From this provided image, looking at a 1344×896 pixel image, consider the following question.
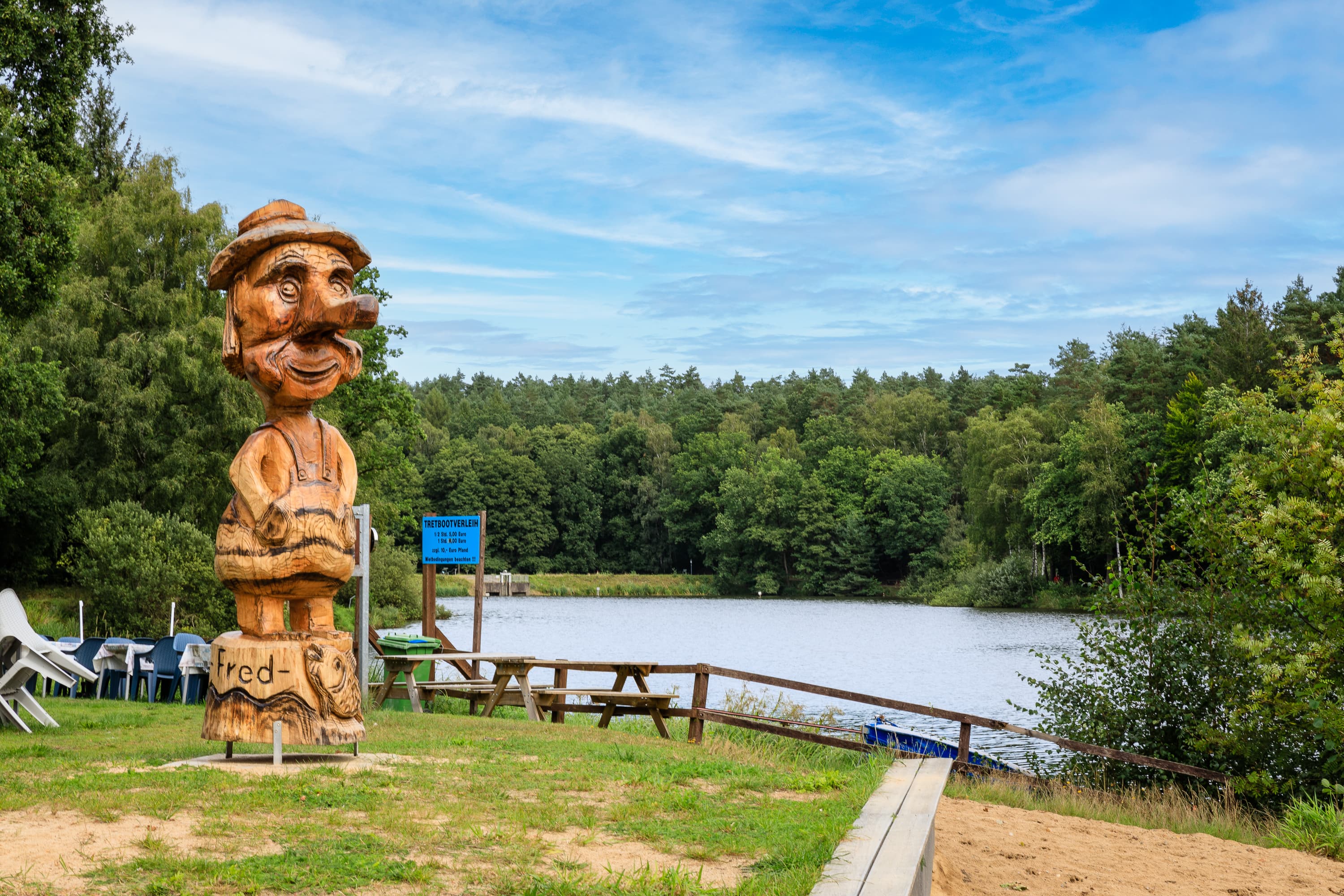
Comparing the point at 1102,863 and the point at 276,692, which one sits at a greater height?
Answer: the point at 276,692

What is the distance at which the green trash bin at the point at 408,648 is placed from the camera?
1441cm

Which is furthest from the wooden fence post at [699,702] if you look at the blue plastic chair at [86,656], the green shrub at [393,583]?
the green shrub at [393,583]

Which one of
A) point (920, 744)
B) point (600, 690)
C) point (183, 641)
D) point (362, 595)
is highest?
point (362, 595)

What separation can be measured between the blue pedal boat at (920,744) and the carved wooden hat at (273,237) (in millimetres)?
7537

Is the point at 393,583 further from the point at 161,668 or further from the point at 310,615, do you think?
the point at 310,615

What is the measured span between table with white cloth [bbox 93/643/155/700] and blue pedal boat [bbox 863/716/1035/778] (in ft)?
28.2

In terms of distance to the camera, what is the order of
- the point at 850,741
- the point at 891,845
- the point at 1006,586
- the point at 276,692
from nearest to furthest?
the point at 891,845, the point at 276,692, the point at 850,741, the point at 1006,586

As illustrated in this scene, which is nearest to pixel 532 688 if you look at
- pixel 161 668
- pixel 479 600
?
pixel 479 600

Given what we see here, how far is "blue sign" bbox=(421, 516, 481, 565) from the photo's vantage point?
1648 centimetres

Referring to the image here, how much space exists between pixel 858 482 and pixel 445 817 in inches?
2851

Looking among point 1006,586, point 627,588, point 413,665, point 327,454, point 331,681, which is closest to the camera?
point 331,681

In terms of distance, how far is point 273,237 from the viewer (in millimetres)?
7668

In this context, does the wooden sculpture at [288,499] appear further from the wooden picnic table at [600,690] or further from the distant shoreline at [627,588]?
the distant shoreline at [627,588]

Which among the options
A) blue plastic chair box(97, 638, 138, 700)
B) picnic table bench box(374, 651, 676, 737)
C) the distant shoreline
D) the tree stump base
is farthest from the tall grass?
the distant shoreline
